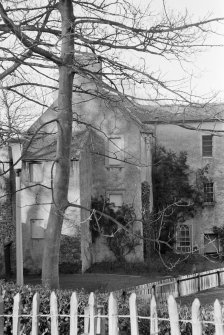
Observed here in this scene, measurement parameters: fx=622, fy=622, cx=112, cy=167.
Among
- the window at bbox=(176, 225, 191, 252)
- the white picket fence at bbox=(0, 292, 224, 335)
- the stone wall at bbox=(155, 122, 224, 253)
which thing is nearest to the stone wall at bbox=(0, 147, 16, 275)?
the stone wall at bbox=(155, 122, 224, 253)

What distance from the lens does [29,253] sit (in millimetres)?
30844

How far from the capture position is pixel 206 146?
38219mm

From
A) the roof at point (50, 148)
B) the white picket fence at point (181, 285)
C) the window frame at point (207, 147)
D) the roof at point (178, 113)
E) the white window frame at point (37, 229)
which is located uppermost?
the window frame at point (207, 147)

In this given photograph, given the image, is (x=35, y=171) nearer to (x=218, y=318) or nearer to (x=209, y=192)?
(x=209, y=192)

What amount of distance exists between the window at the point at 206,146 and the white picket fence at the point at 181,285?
10.9 meters

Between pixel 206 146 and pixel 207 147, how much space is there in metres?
0.09

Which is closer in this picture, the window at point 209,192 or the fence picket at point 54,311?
the fence picket at point 54,311

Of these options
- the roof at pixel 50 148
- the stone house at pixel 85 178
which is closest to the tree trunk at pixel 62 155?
the stone house at pixel 85 178

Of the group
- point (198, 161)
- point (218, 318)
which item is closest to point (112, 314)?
point (218, 318)

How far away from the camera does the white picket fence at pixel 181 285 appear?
21797 mm

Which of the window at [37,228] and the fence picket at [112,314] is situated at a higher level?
the window at [37,228]

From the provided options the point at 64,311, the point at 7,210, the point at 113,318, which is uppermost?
the point at 7,210

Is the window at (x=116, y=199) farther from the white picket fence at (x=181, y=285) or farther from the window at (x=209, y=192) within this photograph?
the white picket fence at (x=181, y=285)

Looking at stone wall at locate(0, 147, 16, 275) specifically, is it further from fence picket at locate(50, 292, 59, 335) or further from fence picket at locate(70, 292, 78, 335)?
fence picket at locate(70, 292, 78, 335)
